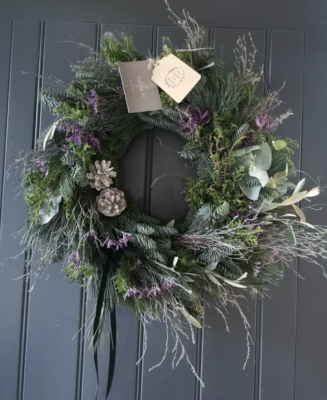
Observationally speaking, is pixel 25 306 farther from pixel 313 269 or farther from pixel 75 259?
pixel 313 269

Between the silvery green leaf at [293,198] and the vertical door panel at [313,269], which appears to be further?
the vertical door panel at [313,269]

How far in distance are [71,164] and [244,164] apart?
523 millimetres

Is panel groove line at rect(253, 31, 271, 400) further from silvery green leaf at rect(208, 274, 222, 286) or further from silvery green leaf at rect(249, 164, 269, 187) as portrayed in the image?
silvery green leaf at rect(249, 164, 269, 187)

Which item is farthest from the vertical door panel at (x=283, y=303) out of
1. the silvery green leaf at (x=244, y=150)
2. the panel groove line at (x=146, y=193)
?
the panel groove line at (x=146, y=193)

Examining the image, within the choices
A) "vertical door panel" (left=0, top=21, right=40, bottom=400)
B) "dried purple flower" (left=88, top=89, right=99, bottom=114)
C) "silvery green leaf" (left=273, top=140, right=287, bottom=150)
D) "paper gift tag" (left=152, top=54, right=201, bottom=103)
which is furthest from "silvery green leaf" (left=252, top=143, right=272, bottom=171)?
"vertical door panel" (left=0, top=21, right=40, bottom=400)

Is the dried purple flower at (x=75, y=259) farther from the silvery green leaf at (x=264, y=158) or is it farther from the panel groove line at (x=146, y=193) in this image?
the silvery green leaf at (x=264, y=158)

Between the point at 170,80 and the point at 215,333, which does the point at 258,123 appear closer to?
the point at 170,80

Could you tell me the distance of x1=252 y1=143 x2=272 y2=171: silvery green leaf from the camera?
910 mm

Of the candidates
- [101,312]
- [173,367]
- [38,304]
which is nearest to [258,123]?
[101,312]

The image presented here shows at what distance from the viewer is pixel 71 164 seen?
3.03 ft

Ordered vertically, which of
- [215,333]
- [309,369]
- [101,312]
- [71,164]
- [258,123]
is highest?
[258,123]

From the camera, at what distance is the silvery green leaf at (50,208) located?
36.9 inches

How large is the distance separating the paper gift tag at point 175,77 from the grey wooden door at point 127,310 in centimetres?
22

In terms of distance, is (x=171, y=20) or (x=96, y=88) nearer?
(x=96, y=88)
